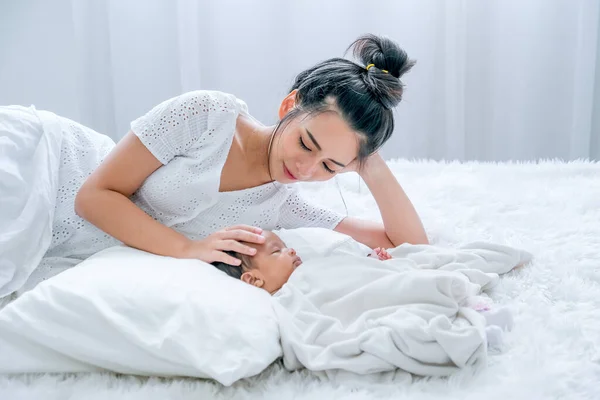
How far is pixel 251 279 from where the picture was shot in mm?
1269

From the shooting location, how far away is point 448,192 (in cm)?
184

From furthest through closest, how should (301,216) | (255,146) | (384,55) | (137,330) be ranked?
(301,216) < (255,146) < (384,55) < (137,330)

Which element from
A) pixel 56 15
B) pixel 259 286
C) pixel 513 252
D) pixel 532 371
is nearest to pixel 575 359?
pixel 532 371

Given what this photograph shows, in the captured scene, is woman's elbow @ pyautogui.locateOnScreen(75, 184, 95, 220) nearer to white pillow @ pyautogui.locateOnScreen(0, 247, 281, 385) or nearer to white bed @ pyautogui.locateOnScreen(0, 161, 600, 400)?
white pillow @ pyautogui.locateOnScreen(0, 247, 281, 385)

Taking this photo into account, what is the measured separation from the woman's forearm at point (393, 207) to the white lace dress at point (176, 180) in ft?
0.87

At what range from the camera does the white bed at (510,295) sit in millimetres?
924

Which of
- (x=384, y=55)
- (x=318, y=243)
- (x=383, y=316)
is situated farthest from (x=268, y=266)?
(x=384, y=55)

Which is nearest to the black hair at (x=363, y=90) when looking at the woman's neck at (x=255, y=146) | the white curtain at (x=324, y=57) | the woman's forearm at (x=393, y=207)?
the woman's neck at (x=255, y=146)

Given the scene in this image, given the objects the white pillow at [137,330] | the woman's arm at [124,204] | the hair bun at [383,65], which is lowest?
the white pillow at [137,330]

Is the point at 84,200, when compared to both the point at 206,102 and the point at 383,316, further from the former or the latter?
the point at 383,316

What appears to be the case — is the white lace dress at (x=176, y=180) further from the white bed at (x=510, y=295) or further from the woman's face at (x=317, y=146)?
the white bed at (x=510, y=295)

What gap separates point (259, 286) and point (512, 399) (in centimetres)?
54

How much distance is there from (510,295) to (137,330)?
0.72m

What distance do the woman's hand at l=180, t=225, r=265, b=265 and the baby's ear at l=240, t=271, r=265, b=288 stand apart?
3 centimetres
